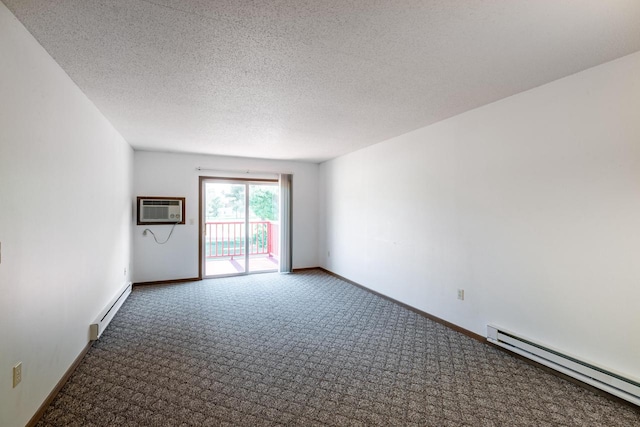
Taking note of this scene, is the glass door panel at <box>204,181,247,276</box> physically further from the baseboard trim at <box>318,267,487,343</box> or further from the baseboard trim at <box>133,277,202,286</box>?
the baseboard trim at <box>318,267,487,343</box>

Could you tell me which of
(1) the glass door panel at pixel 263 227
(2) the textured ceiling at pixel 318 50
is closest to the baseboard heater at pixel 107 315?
(2) the textured ceiling at pixel 318 50

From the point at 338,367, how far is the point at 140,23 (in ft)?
9.45

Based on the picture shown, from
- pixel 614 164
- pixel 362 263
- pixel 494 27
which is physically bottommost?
pixel 362 263

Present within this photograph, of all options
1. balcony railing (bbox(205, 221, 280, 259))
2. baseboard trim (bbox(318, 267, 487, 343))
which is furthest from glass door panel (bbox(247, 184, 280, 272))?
baseboard trim (bbox(318, 267, 487, 343))

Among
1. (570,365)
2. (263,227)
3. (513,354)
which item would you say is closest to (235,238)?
(263,227)

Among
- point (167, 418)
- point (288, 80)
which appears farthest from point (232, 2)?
point (167, 418)

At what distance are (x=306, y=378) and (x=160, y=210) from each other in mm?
4165

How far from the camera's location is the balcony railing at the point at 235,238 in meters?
6.54

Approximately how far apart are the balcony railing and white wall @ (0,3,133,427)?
11.4 ft

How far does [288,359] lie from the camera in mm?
2652

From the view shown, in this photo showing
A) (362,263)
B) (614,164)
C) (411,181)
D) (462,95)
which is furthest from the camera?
(362,263)

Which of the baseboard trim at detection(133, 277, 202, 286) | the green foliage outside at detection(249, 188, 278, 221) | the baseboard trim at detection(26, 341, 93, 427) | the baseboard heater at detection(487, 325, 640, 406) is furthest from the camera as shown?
Answer: the green foliage outside at detection(249, 188, 278, 221)

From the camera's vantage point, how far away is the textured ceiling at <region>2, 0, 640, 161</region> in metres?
1.57

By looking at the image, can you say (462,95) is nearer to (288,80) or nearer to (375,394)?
(288,80)
